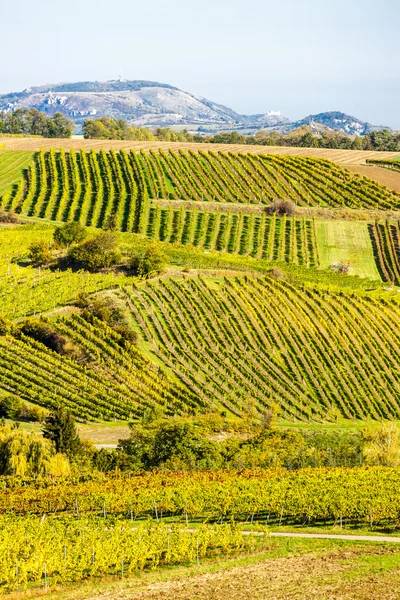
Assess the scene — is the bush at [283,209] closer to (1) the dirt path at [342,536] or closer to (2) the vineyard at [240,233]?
(2) the vineyard at [240,233]

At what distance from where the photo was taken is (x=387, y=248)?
114 metres

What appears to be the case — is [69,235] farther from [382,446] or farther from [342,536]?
[342,536]

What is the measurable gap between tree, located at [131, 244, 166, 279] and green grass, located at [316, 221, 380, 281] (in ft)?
85.8

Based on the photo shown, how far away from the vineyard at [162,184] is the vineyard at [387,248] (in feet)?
24.4

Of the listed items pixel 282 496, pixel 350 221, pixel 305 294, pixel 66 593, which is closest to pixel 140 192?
pixel 350 221

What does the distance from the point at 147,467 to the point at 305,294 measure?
1626 inches

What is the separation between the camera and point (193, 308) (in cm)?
8362

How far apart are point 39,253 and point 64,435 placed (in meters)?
41.4

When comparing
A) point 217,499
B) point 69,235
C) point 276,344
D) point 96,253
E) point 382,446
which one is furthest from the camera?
point 69,235

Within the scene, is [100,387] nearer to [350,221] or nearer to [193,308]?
[193,308]

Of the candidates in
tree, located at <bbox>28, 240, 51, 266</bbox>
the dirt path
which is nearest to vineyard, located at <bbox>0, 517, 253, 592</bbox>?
the dirt path

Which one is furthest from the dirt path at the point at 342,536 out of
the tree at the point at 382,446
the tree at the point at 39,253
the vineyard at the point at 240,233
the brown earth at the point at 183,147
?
the brown earth at the point at 183,147

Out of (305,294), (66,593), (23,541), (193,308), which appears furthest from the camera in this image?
(305,294)

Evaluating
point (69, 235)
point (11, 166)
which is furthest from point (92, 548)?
point (11, 166)
